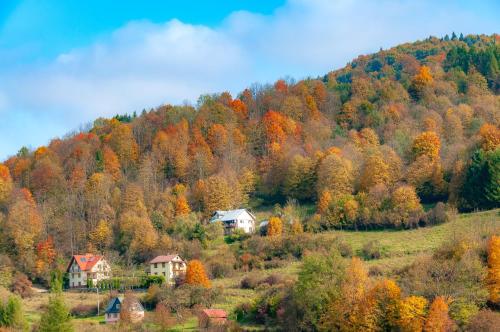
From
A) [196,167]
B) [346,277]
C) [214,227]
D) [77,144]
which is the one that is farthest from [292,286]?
[77,144]

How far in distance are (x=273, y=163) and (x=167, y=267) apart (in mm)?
27251

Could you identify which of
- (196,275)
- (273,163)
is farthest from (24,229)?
(273,163)

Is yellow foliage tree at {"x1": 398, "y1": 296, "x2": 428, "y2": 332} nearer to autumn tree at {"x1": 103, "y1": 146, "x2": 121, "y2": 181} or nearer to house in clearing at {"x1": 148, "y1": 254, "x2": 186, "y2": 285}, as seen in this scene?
house in clearing at {"x1": 148, "y1": 254, "x2": 186, "y2": 285}

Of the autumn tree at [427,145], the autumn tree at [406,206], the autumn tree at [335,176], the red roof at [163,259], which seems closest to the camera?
the red roof at [163,259]

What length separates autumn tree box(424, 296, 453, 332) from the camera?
40812 mm

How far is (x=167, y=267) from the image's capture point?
219 feet

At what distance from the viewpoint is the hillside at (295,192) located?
161ft

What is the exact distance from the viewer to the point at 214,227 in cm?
7444

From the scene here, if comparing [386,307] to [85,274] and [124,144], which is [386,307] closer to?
[85,274]

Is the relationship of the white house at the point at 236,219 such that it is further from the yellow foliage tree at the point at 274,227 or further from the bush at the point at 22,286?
the bush at the point at 22,286

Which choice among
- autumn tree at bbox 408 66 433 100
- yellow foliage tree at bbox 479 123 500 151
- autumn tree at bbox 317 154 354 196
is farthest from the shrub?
autumn tree at bbox 408 66 433 100

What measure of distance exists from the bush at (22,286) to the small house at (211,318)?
21526mm

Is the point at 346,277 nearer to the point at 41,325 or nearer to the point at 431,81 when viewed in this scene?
the point at 41,325

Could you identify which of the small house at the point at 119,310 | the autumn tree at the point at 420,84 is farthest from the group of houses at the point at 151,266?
the autumn tree at the point at 420,84
